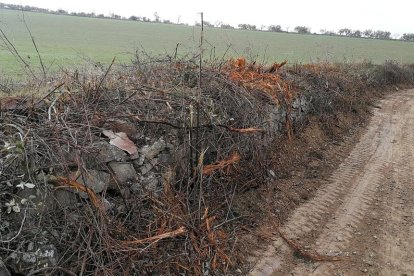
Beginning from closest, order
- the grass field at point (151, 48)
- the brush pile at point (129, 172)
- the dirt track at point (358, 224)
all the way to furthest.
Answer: the brush pile at point (129, 172), the dirt track at point (358, 224), the grass field at point (151, 48)

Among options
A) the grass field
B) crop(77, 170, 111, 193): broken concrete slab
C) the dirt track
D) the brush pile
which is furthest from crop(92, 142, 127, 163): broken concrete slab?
the grass field

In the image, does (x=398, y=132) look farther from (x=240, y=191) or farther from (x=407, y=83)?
(x=407, y=83)

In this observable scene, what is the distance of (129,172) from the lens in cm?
446

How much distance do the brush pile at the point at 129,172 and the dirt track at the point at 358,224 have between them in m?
0.73

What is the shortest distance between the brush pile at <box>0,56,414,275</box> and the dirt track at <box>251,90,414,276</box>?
28.8 inches

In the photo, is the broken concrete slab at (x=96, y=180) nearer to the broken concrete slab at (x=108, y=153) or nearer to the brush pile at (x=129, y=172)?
the brush pile at (x=129, y=172)

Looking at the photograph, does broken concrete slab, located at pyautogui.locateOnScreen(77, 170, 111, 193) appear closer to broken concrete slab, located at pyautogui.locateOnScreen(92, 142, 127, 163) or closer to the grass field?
broken concrete slab, located at pyautogui.locateOnScreen(92, 142, 127, 163)

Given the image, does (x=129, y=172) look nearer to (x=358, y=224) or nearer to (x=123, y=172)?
(x=123, y=172)

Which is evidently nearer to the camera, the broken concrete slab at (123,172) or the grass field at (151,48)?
the broken concrete slab at (123,172)

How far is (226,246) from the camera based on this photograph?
478 cm

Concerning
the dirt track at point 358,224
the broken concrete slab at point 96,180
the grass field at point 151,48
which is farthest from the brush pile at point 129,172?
the grass field at point 151,48

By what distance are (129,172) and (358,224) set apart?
3485mm

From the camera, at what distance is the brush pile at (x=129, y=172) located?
3549mm

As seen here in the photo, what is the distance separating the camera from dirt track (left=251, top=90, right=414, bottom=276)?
4688mm
